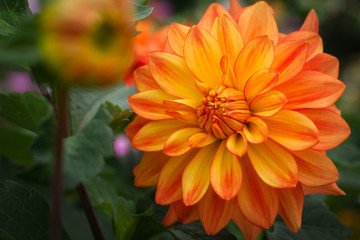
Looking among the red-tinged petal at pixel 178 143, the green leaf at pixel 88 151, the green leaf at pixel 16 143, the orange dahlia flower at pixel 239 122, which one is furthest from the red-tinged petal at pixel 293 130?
the green leaf at pixel 16 143

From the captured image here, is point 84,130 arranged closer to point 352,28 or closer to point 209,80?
point 209,80

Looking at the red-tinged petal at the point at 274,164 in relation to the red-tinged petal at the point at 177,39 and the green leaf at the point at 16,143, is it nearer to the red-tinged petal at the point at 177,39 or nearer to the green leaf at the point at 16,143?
the red-tinged petal at the point at 177,39

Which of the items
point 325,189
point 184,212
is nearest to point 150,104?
point 184,212

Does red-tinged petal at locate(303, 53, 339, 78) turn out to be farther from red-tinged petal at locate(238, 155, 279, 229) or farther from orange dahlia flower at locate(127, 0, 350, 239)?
red-tinged petal at locate(238, 155, 279, 229)

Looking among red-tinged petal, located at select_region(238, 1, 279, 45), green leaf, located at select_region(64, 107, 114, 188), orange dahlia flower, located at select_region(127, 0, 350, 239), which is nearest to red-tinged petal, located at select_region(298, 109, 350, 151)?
orange dahlia flower, located at select_region(127, 0, 350, 239)

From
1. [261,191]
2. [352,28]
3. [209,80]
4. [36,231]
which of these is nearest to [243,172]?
[261,191]

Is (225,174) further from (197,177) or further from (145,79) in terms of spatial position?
(145,79)

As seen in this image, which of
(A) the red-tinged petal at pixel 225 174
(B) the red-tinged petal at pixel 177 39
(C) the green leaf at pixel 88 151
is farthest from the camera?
(B) the red-tinged petal at pixel 177 39
